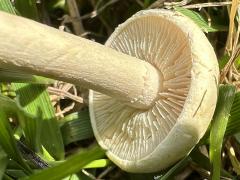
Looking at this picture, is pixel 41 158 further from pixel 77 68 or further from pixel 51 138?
pixel 77 68

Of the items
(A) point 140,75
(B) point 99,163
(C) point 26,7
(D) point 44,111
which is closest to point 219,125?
(A) point 140,75

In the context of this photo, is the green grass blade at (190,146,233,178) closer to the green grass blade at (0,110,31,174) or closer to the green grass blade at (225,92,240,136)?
the green grass blade at (225,92,240,136)

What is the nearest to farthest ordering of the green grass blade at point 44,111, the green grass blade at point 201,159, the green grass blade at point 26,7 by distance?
the green grass blade at point 201,159, the green grass blade at point 44,111, the green grass blade at point 26,7

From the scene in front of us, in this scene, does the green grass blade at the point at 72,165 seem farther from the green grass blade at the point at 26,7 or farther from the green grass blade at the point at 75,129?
the green grass blade at the point at 26,7

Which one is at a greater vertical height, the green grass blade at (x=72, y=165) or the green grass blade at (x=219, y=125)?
the green grass blade at (x=72, y=165)

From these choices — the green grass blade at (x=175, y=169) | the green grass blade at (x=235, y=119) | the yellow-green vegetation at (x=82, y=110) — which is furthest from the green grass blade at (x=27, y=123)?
the green grass blade at (x=235, y=119)

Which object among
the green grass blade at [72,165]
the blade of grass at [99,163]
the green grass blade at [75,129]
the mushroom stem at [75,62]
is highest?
the mushroom stem at [75,62]

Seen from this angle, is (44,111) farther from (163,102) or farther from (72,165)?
(72,165)
